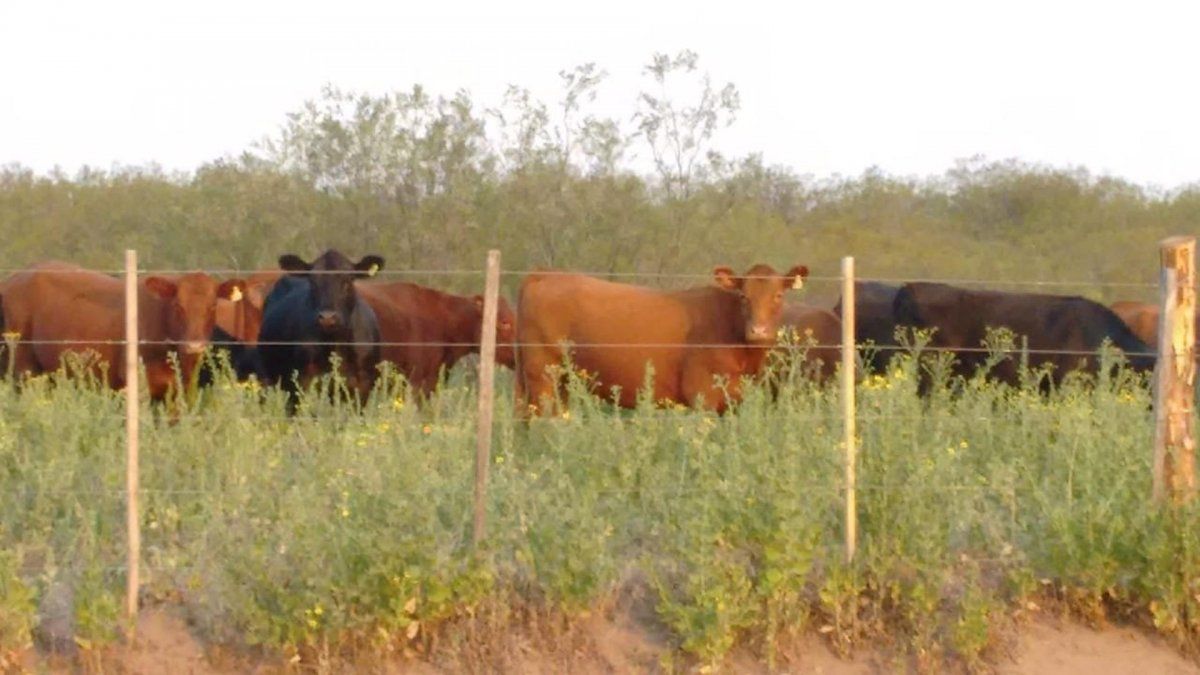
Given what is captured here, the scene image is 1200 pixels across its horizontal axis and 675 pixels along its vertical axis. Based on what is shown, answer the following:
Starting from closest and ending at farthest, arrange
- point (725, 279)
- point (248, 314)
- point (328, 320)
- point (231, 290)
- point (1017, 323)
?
point (725, 279) → point (328, 320) → point (231, 290) → point (1017, 323) → point (248, 314)

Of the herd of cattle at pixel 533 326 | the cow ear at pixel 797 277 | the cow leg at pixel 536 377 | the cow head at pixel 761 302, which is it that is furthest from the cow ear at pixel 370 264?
the cow ear at pixel 797 277

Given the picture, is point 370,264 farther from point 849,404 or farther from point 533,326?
point 849,404

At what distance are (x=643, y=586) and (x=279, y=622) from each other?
1.64m

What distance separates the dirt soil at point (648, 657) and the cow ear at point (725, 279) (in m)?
4.89

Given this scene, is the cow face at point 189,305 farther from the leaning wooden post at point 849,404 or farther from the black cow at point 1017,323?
the leaning wooden post at point 849,404

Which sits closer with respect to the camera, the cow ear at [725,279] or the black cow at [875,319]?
the cow ear at [725,279]

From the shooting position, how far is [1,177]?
32.7m

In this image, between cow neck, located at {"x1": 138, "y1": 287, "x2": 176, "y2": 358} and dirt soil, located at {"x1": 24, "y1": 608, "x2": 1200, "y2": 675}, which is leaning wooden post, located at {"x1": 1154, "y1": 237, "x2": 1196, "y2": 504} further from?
cow neck, located at {"x1": 138, "y1": 287, "x2": 176, "y2": 358}

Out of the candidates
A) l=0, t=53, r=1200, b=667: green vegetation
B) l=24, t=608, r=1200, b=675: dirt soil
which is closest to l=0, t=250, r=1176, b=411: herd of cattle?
l=0, t=53, r=1200, b=667: green vegetation

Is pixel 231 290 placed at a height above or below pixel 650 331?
above

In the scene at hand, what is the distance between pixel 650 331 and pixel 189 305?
3.51m

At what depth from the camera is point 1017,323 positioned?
15.0 meters

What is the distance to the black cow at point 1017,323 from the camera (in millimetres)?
14289

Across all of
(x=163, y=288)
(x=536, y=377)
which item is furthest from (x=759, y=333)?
(x=163, y=288)
